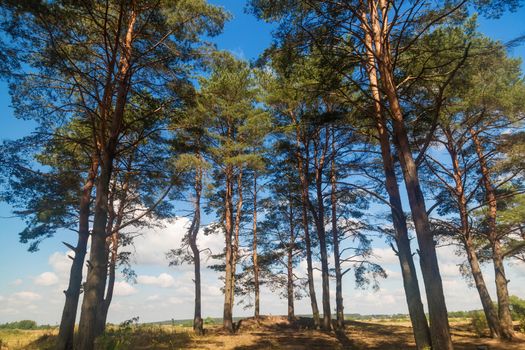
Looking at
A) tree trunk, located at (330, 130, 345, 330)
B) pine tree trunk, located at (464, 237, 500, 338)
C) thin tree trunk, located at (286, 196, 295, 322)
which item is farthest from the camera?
thin tree trunk, located at (286, 196, 295, 322)

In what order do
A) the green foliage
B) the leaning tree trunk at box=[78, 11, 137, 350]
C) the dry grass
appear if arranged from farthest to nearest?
the green foliage < the dry grass < the leaning tree trunk at box=[78, 11, 137, 350]

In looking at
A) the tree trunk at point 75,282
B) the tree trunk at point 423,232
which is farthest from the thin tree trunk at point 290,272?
the tree trunk at point 423,232

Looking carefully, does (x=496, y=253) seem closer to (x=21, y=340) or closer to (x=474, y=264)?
(x=474, y=264)

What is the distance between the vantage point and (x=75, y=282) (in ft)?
37.0

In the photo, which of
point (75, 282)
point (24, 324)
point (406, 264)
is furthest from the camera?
point (24, 324)

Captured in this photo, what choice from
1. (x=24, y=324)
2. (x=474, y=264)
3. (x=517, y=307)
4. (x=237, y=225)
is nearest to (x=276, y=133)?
(x=237, y=225)

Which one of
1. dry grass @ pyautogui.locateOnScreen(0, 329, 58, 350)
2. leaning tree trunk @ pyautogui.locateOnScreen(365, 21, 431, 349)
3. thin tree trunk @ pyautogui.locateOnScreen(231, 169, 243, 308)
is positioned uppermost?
thin tree trunk @ pyautogui.locateOnScreen(231, 169, 243, 308)

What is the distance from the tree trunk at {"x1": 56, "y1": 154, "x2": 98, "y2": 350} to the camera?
9.84 m

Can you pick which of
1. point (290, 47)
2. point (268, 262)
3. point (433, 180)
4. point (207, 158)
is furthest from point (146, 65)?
point (268, 262)

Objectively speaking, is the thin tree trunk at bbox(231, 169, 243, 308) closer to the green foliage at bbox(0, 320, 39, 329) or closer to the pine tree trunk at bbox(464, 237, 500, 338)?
the pine tree trunk at bbox(464, 237, 500, 338)

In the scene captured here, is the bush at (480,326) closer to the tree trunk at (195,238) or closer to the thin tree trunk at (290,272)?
the thin tree trunk at (290,272)

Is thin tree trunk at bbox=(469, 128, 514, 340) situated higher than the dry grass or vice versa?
thin tree trunk at bbox=(469, 128, 514, 340)

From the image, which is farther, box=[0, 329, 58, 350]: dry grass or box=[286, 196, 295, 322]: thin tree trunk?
box=[286, 196, 295, 322]: thin tree trunk

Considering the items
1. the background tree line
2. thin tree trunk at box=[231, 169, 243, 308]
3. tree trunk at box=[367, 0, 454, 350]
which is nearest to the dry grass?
the background tree line
